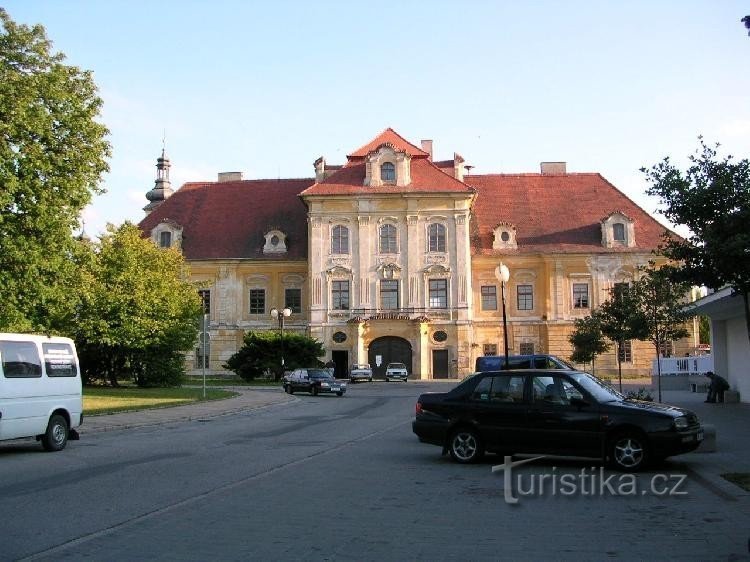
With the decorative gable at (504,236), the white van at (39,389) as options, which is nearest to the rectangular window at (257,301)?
the decorative gable at (504,236)

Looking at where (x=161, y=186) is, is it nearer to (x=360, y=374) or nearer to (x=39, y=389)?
(x=360, y=374)

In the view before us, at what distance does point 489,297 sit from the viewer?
224 ft

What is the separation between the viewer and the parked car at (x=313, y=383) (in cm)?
4253

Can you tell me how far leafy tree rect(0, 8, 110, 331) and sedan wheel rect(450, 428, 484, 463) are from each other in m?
19.9

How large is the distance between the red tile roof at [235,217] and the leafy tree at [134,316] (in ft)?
65.6

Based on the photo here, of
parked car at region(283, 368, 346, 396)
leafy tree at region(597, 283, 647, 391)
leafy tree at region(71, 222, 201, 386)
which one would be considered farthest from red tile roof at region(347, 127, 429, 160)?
leafy tree at region(597, 283, 647, 391)

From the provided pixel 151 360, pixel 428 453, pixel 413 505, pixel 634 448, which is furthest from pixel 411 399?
pixel 413 505

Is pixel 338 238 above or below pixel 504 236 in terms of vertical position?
below

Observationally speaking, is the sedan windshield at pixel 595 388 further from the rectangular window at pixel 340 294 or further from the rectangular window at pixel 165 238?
the rectangular window at pixel 165 238

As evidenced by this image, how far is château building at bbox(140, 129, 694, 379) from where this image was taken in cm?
6512

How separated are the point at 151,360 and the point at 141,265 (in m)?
5.59

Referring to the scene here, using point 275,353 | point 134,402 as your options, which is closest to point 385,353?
point 275,353

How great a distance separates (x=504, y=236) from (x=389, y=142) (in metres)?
12.4

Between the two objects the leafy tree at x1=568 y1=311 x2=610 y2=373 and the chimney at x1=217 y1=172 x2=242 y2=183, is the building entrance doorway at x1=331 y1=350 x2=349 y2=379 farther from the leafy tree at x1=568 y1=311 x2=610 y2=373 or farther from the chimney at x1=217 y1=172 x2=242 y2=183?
the chimney at x1=217 y1=172 x2=242 y2=183
